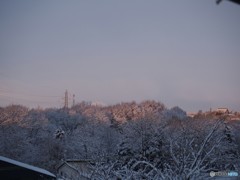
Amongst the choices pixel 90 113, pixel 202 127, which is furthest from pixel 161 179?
pixel 90 113

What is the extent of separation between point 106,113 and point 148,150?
55.8 metres

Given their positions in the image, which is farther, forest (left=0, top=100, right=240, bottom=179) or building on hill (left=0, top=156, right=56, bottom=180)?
forest (left=0, top=100, right=240, bottom=179)

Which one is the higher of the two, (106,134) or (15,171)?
(15,171)

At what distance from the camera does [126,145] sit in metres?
37.4

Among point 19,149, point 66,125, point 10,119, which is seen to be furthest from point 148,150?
point 66,125

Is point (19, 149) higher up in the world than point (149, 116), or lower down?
lower down

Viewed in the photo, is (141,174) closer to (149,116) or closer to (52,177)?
(52,177)

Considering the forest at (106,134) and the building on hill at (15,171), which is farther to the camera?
the forest at (106,134)

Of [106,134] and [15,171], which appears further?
[106,134]

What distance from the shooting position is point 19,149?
53031 millimetres

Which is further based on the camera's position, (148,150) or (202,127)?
(202,127)

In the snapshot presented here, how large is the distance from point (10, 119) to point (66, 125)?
19.0 meters

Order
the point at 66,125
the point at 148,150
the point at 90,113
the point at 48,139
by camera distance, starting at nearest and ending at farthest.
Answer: the point at 148,150 < the point at 48,139 < the point at 66,125 < the point at 90,113

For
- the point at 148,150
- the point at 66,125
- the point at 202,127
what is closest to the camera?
the point at 148,150
